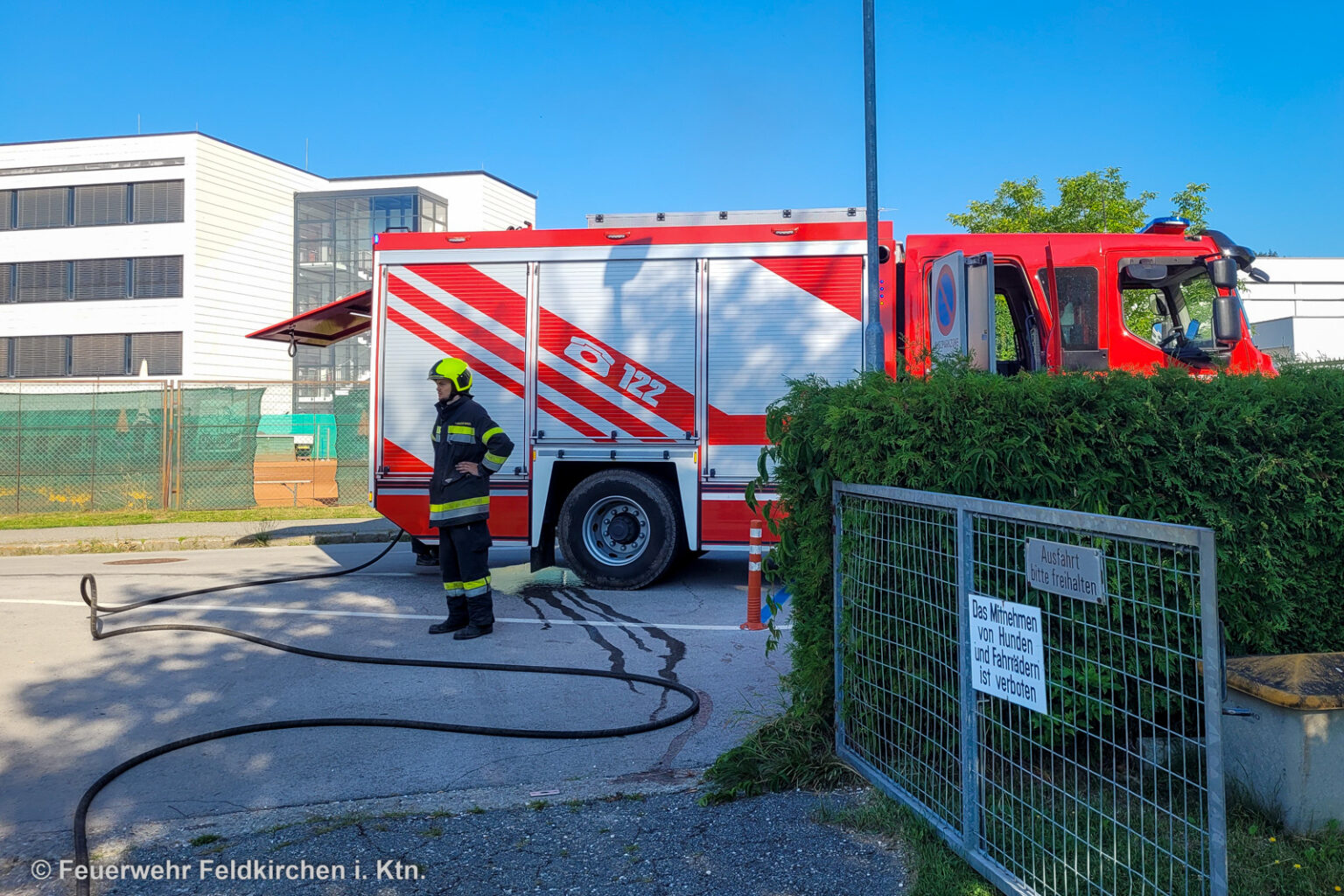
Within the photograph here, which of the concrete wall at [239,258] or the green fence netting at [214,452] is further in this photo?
the concrete wall at [239,258]

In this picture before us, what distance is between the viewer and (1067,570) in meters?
2.53

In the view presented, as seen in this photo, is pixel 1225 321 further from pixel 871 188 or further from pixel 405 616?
pixel 405 616

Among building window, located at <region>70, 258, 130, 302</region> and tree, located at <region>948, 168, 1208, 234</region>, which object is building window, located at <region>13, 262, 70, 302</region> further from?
tree, located at <region>948, 168, 1208, 234</region>

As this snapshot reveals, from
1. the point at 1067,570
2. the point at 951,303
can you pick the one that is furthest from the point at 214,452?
the point at 1067,570

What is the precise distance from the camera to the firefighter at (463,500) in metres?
7.11

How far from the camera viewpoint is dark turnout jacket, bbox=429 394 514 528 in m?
7.14

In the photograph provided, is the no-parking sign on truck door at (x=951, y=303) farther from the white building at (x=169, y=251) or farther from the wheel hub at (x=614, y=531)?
the white building at (x=169, y=251)

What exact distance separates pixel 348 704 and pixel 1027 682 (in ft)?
13.1

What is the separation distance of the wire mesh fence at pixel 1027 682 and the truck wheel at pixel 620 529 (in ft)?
17.2

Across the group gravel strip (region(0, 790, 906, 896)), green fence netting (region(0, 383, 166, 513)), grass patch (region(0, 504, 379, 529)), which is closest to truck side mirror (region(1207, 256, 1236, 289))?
gravel strip (region(0, 790, 906, 896))

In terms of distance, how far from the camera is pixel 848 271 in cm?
894

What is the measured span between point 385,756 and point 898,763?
2.42m

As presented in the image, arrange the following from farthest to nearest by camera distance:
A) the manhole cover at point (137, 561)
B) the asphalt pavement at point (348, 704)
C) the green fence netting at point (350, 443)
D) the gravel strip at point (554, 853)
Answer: the green fence netting at point (350, 443)
the manhole cover at point (137, 561)
the asphalt pavement at point (348, 704)
the gravel strip at point (554, 853)

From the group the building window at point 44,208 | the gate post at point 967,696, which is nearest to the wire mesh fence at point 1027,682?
the gate post at point 967,696
